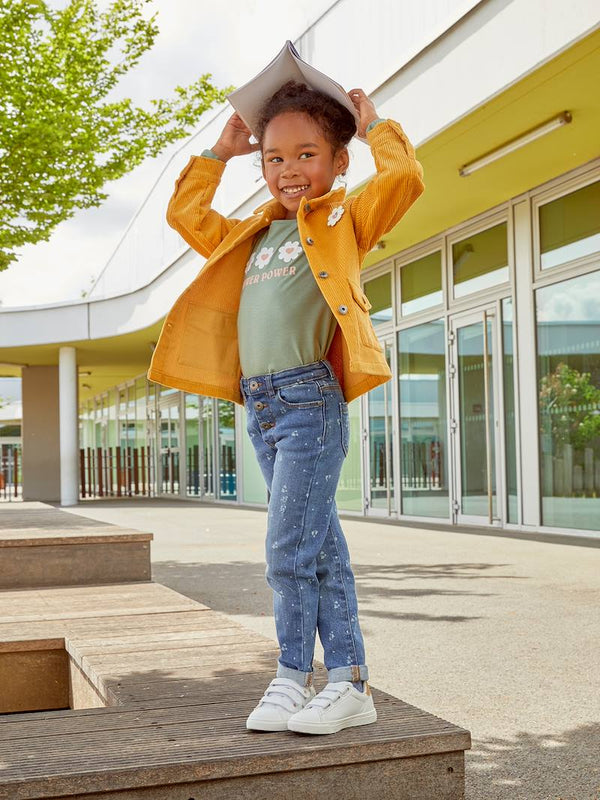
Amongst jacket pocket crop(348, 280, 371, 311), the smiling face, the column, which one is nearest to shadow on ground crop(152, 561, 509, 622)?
jacket pocket crop(348, 280, 371, 311)

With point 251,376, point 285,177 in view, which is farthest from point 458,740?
point 285,177

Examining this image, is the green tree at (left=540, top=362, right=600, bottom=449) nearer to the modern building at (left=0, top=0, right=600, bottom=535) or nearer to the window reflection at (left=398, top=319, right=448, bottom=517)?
the modern building at (left=0, top=0, right=600, bottom=535)

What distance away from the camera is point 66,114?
343 inches

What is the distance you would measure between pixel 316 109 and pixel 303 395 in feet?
2.58

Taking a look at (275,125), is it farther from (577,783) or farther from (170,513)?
(170,513)

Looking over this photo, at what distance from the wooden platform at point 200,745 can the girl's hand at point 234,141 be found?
1.59 m

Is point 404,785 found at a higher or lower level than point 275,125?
lower

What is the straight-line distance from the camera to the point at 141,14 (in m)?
9.64

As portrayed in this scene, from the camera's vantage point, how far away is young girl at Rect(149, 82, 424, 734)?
2.44 meters

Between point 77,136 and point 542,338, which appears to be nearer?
point 77,136

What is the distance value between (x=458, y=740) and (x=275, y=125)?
166cm

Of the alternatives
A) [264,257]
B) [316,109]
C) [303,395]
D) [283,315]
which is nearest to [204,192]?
[264,257]

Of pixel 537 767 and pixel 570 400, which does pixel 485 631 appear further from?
pixel 570 400

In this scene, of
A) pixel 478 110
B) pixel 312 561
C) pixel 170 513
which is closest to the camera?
pixel 312 561
